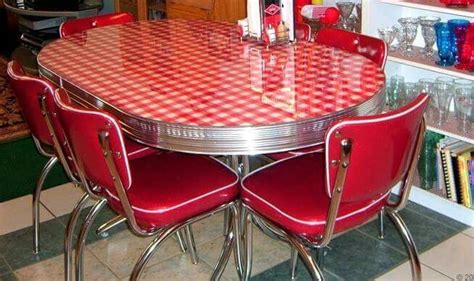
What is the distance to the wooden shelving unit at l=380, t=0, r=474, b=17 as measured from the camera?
2.69 meters

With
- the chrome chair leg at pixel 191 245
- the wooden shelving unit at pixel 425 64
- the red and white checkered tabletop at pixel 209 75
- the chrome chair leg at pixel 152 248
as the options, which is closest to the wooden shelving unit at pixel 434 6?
the wooden shelving unit at pixel 425 64

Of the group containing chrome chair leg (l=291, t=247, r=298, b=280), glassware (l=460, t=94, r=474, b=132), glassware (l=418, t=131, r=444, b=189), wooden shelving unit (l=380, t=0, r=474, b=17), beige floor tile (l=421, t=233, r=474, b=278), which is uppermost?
wooden shelving unit (l=380, t=0, r=474, b=17)

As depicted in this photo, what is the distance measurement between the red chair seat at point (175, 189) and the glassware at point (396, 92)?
112 cm

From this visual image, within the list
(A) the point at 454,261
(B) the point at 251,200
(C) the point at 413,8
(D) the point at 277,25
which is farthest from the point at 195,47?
(A) the point at 454,261

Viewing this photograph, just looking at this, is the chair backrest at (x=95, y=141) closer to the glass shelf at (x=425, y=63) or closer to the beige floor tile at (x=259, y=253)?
the beige floor tile at (x=259, y=253)

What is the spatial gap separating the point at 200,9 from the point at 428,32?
63.2 inches

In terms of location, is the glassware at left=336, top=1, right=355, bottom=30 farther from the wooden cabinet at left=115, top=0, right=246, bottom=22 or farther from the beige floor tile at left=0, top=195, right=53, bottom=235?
the beige floor tile at left=0, top=195, right=53, bottom=235

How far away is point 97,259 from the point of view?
2740 mm

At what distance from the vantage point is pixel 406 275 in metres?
2.55

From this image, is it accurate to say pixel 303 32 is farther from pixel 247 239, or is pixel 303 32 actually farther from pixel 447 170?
pixel 247 239

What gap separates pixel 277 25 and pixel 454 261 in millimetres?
1136

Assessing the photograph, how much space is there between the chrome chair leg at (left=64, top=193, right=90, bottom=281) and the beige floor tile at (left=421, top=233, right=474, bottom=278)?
1311mm

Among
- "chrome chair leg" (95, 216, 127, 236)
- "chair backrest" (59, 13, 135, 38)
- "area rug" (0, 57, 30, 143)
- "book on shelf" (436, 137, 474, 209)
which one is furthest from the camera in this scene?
"area rug" (0, 57, 30, 143)

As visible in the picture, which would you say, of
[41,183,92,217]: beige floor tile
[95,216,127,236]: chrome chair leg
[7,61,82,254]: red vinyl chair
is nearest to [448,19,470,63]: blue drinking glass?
[95,216,127,236]: chrome chair leg
